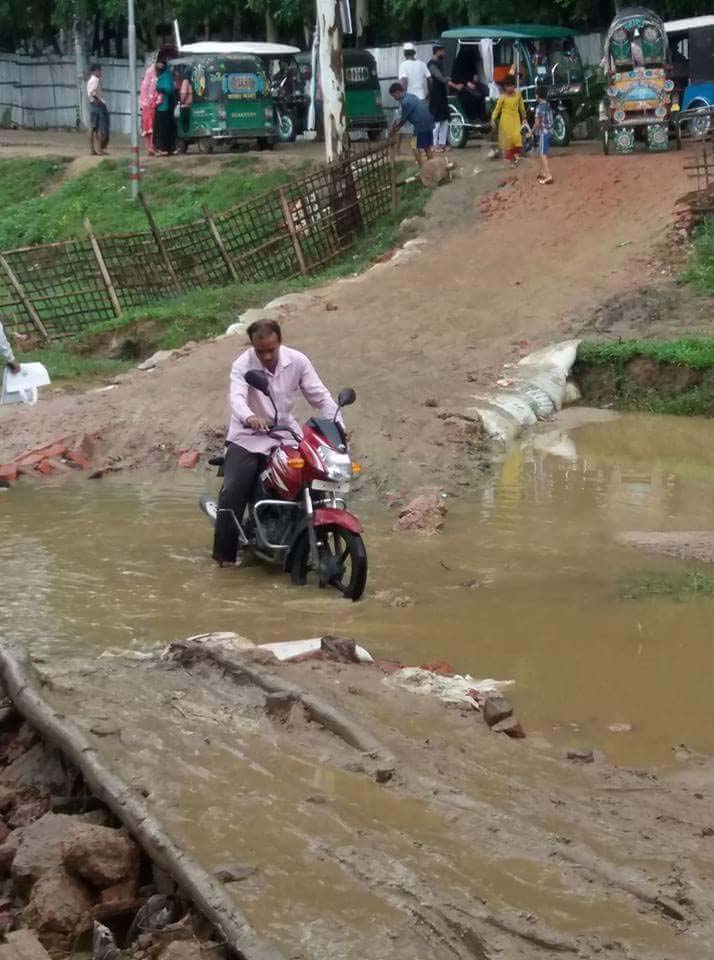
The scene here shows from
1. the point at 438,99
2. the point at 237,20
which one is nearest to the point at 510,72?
the point at 438,99

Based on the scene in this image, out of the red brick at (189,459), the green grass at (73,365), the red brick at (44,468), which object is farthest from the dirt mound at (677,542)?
the green grass at (73,365)

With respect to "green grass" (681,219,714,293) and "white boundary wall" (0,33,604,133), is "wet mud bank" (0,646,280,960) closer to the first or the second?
"green grass" (681,219,714,293)

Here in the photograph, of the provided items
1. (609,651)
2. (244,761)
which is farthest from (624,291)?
(244,761)

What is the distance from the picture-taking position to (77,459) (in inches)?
467

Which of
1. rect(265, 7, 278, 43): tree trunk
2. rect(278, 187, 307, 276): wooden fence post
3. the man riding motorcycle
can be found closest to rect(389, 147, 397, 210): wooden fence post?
rect(278, 187, 307, 276): wooden fence post

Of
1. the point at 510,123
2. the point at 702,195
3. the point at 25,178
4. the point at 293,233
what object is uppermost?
the point at 510,123

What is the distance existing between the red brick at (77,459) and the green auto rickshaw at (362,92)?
15.6 meters

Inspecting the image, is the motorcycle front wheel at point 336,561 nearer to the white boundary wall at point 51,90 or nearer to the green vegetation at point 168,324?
the green vegetation at point 168,324

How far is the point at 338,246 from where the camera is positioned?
19.5 m

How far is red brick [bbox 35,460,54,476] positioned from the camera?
11.7m

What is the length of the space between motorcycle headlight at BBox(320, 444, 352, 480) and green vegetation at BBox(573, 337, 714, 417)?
5906 mm

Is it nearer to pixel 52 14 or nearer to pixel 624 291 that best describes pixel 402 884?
pixel 624 291

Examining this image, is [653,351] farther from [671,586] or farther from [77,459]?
[671,586]

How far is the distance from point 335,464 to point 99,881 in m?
3.76
